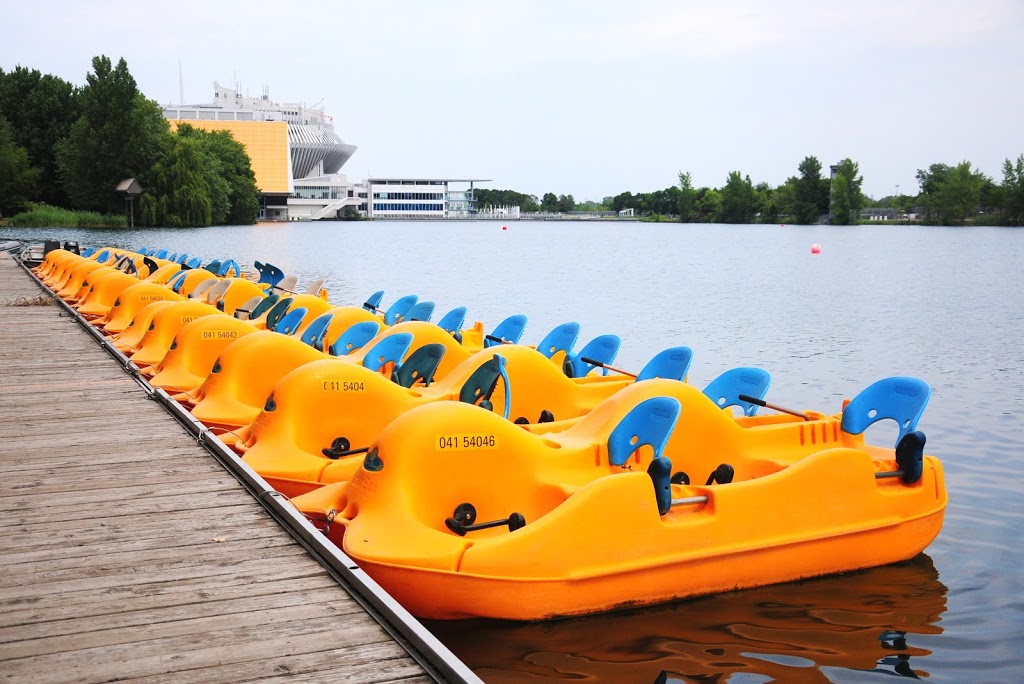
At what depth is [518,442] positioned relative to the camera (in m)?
5.82

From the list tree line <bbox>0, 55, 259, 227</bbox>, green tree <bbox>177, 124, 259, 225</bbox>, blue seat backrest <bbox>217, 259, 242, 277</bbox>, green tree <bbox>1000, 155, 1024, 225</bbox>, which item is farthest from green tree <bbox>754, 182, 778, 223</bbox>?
blue seat backrest <bbox>217, 259, 242, 277</bbox>

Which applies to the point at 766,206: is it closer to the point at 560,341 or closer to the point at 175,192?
the point at 175,192

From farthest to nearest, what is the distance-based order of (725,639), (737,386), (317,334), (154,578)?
(317,334)
(737,386)
(725,639)
(154,578)

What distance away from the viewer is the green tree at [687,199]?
172 metres

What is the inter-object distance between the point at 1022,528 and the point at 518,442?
4911mm

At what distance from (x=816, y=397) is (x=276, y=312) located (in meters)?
7.63

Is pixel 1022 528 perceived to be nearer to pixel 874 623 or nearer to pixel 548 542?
pixel 874 623

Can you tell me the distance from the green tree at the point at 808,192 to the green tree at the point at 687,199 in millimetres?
29773

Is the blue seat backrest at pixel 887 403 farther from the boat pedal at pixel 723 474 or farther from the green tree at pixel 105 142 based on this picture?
the green tree at pixel 105 142

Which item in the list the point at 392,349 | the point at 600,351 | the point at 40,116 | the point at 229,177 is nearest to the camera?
the point at 392,349

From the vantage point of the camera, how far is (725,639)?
Answer: 5.84m

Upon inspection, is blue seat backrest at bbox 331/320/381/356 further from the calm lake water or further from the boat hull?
the boat hull

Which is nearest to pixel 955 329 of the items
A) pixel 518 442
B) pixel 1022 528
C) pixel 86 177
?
pixel 1022 528

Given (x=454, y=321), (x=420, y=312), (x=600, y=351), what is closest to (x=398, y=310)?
(x=420, y=312)
